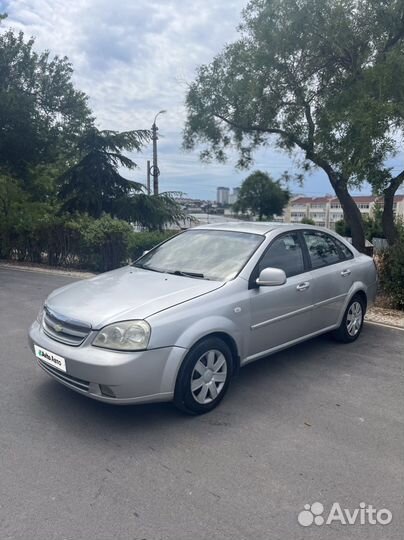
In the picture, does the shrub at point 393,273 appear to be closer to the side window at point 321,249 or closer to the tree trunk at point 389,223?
the side window at point 321,249

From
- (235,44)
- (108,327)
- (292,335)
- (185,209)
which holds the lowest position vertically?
(292,335)

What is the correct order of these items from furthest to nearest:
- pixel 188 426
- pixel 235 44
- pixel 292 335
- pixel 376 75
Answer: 1. pixel 235 44
2. pixel 376 75
3. pixel 292 335
4. pixel 188 426

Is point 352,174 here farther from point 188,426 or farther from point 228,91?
point 188,426

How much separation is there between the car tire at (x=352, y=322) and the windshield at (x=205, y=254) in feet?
5.75

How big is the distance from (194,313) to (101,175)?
1393 cm

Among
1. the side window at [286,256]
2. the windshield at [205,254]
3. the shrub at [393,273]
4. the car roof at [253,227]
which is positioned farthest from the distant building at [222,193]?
the side window at [286,256]

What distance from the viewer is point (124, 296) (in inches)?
144

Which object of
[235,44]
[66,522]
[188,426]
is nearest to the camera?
[66,522]

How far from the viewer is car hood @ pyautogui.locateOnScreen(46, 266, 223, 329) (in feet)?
11.1

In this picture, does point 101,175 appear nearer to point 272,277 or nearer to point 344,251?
point 344,251

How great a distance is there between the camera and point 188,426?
11.3ft

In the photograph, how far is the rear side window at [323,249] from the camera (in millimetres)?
4984

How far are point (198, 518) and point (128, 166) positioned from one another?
15480 millimetres

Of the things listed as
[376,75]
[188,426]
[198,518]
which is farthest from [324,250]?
[376,75]
